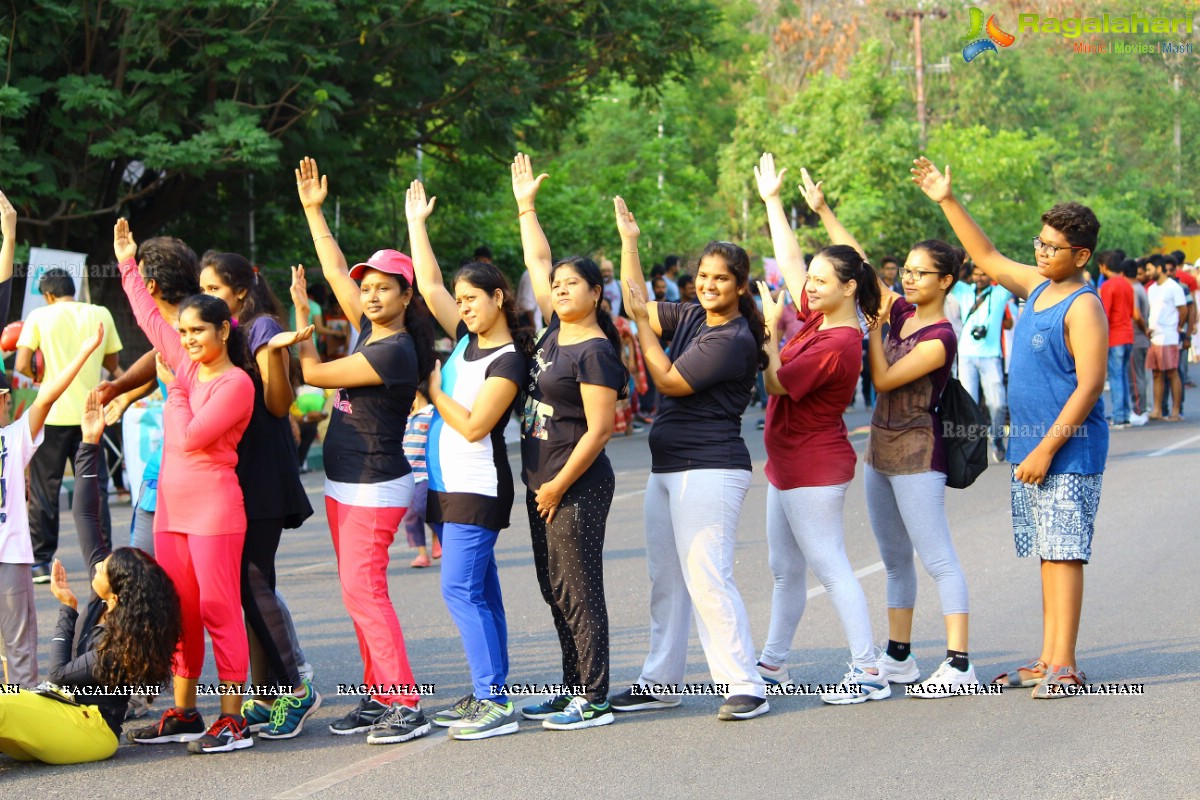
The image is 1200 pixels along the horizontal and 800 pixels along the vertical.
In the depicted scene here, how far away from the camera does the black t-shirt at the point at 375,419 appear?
225 inches

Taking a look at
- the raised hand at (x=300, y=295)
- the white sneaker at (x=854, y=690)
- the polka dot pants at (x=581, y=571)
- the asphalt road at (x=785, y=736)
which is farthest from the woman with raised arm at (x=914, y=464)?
the raised hand at (x=300, y=295)

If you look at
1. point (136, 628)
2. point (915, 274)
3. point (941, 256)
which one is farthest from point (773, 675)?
point (136, 628)

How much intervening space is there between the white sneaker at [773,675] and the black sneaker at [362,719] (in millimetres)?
1604

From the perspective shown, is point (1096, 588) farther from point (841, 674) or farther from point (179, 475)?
point (179, 475)

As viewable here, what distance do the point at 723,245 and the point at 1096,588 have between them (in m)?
3.68

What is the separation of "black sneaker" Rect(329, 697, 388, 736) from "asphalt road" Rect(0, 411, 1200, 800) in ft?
0.19

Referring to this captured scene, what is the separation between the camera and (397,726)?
563 centimetres

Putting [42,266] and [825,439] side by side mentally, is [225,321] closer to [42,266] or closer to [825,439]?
[825,439]

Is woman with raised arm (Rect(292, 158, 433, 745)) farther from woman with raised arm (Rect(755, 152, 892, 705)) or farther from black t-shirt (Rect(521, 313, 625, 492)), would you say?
woman with raised arm (Rect(755, 152, 892, 705))

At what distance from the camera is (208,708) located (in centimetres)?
626

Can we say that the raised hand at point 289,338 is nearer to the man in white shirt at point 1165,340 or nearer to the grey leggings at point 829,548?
the grey leggings at point 829,548

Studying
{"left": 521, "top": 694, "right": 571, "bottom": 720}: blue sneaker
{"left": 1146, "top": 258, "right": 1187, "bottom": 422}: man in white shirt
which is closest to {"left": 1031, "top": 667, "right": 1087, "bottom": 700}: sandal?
{"left": 521, "top": 694, "right": 571, "bottom": 720}: blue sneaker

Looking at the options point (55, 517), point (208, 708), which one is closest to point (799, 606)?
point (208, 708)

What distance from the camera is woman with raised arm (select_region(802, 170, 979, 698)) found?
6.16 m
